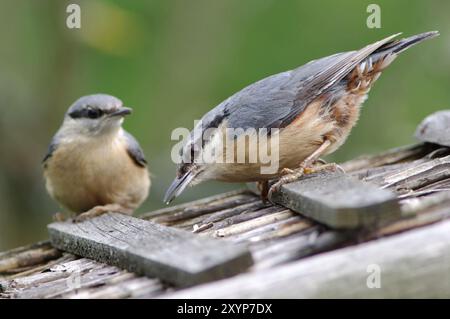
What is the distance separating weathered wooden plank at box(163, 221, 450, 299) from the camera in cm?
259

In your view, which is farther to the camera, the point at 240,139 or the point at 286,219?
the point at 240,139

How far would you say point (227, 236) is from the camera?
11.2 ft

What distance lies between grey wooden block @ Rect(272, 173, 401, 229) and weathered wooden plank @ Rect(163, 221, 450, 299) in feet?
0.43

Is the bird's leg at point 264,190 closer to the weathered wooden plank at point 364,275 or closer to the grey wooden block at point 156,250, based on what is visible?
the grey wooden block at point 156,250

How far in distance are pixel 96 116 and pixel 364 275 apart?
3.22 meters

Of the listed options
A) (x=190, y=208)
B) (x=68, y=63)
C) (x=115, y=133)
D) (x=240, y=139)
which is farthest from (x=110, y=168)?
(x=68, y=63)

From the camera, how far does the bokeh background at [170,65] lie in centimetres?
709

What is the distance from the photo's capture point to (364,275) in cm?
265

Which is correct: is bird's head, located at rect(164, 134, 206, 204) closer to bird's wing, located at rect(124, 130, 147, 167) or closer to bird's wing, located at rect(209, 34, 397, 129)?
bird's wing, located at rect(209, 34, 397, 129)

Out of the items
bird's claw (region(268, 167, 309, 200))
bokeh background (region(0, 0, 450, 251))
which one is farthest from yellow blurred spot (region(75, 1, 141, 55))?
bird's claw (region(268, 167, 309, 200))

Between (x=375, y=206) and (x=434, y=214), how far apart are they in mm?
285

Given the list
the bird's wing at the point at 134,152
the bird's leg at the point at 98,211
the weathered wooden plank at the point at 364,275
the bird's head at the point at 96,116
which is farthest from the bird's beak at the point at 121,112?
the weathered wooden plank at the point at 364,275

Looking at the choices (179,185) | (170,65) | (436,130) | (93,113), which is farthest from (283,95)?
(170,65)

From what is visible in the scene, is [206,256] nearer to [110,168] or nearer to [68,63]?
[110,168]
